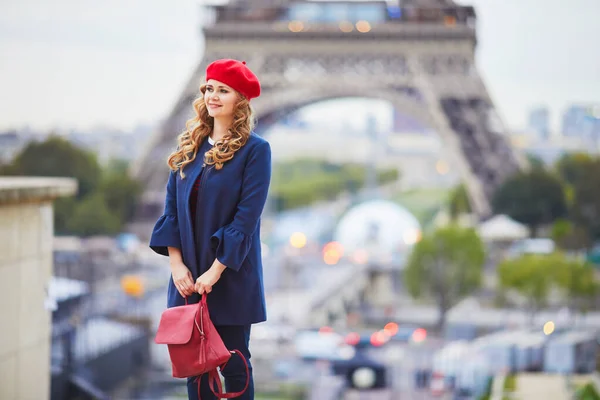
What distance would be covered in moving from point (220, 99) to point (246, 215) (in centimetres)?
34

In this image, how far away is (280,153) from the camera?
56438 mm

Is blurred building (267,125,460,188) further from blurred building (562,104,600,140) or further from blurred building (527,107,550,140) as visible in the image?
blurred building (562,104,600,140)

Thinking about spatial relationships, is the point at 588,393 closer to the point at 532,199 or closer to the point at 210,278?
the point at 210,278

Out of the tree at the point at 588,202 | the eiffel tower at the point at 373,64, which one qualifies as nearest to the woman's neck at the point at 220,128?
the eiffel tower at the point at 373,64

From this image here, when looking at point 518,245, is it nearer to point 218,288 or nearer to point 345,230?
point 345,230

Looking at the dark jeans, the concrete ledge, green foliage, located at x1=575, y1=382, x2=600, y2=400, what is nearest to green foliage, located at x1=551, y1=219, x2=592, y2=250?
green foliage, located at x1=575, y1=382, x2=600, y2=400

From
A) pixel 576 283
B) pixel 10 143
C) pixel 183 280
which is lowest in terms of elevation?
pixel 183 280

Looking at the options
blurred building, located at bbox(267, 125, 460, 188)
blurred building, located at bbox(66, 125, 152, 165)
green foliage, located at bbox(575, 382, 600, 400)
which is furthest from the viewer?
blurred building, located at bbox(267, 125, 460, 188)

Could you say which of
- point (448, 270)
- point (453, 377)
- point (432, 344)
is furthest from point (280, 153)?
point (453, 377)

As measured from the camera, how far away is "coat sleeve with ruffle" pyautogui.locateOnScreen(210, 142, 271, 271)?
9.25ft

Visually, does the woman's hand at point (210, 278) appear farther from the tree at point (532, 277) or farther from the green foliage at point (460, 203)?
the green foliage at point (460, 203)

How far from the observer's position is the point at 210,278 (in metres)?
2.83

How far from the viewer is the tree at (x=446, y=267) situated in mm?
20047

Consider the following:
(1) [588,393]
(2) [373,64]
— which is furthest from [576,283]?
(1) [588,393]
